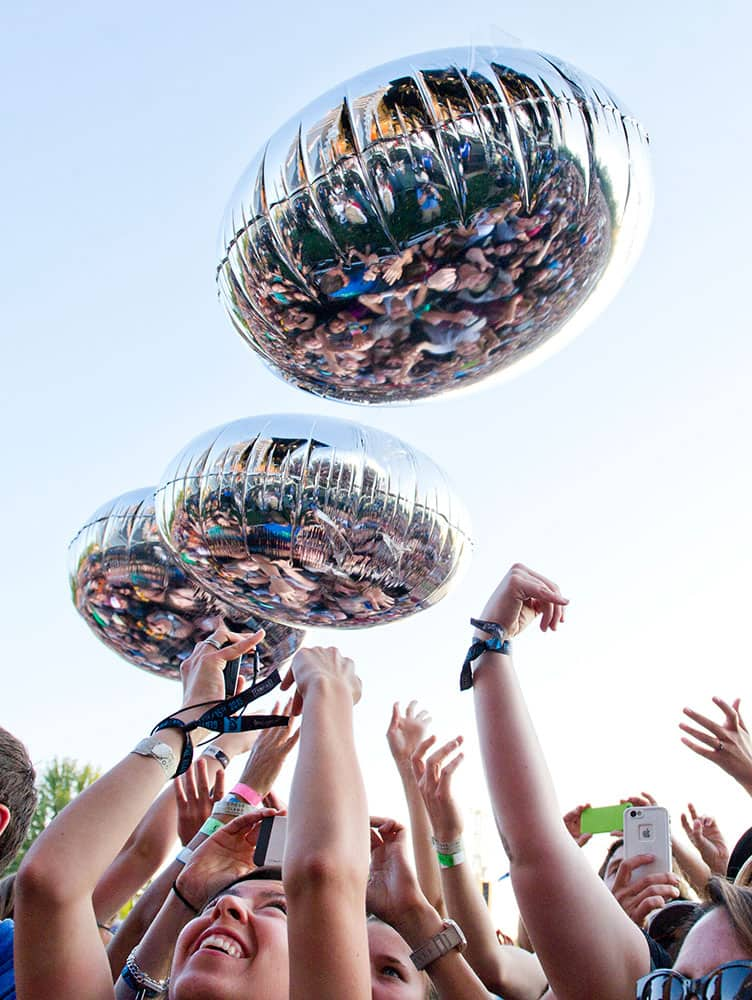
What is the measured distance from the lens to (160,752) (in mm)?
2047

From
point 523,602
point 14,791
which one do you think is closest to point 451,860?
point 523,602

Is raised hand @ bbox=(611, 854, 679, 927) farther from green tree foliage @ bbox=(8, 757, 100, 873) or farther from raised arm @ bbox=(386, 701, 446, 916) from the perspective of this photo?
green tree foliage @ bbox=(8, 757, 100, 873)

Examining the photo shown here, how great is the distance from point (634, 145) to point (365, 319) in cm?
76

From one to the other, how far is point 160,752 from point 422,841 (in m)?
1.31

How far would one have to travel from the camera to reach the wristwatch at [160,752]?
6.67 feet

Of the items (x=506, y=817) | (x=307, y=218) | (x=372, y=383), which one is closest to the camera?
(x=506, y=817)

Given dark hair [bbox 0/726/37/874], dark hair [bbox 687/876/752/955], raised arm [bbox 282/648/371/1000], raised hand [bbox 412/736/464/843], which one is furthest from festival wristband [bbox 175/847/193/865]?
dark hair [bbox 687/876/752/955]

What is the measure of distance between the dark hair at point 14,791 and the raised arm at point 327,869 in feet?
→ 2.85

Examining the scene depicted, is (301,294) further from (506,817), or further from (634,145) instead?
(506,817)

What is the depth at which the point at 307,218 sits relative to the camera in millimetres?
2236

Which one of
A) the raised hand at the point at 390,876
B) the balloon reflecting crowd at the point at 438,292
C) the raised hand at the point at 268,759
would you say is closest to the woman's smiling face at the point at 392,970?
the raised hand at the point at 390,876

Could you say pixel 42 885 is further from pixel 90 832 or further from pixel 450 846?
pixel 450 846

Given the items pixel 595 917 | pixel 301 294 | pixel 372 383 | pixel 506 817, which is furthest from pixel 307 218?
pixel 595 917

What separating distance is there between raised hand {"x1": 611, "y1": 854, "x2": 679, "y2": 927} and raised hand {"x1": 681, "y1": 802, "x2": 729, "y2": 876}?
927 millimetres
